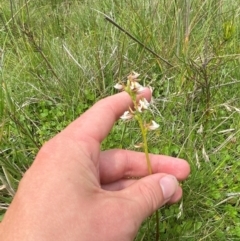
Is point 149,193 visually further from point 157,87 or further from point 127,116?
point 157,87

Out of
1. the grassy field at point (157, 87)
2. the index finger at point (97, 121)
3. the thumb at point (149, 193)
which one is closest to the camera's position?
the thumb at point (149, 193)

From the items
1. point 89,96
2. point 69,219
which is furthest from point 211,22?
point 69,219

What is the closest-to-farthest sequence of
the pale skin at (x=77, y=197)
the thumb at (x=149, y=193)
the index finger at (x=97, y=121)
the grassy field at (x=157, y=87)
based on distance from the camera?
the pale skin at (x=77, y=197)
the thumb at (x=149, y=193)
the index finger at (x=97, y=121)
the grassy field at (x=157, y=87)

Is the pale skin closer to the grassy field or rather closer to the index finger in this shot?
A: the index finger

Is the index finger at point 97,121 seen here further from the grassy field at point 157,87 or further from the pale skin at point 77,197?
the grassy field at point 157,87

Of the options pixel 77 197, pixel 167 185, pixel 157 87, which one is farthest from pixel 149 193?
pixel 157 87

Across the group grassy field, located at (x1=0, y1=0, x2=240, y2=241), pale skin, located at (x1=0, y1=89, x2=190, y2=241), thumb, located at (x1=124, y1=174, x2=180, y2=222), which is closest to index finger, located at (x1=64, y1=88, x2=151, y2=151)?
pale skin, located at (x1=0, y1=89, x2=190, y2=241)

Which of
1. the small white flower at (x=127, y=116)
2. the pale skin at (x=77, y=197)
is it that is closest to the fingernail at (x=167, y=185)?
the pale skin at (x=77, y=197)
